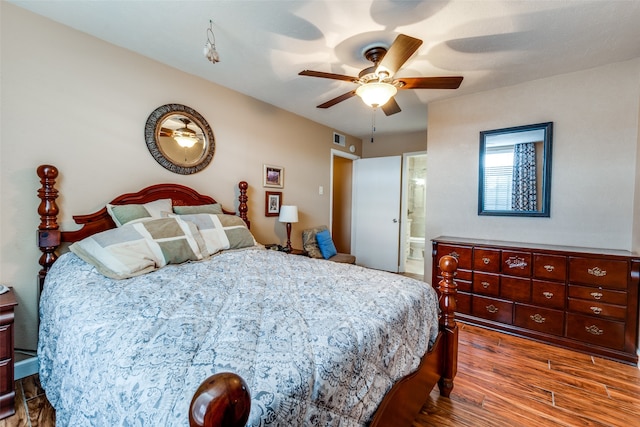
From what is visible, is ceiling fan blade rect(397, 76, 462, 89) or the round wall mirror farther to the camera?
the round wall mirror

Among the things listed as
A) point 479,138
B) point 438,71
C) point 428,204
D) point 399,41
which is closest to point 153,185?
point 399,41

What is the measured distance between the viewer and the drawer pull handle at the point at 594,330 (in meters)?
2.24

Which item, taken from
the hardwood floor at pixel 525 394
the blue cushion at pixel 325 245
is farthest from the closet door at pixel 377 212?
the hardwood floor at pixel 525 394

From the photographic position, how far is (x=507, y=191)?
2.88 metres

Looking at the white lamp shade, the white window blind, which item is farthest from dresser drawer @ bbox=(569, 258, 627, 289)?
the white lamp shade

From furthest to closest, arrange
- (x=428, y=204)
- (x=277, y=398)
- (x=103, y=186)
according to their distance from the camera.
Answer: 1. (x=428, y=204)
2. (x=103, y=186)
3. (x=277, y=398)

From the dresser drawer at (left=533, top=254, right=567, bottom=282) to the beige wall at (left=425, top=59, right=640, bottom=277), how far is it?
0.41 m

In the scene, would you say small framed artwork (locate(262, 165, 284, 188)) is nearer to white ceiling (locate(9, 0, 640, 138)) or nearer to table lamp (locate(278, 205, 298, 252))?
table lamp (locate(278, 205, 298, 252))

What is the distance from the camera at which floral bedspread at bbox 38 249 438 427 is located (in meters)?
0.72

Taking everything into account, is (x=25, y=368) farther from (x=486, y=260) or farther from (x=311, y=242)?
(x=486, y=260)

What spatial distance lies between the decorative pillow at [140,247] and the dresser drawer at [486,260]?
2.56 meters

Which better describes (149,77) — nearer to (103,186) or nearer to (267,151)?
(103,186)

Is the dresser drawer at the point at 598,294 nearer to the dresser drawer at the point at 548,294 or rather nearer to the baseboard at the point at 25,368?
the dresser drawer at the point at 548,294

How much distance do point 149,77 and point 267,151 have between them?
1414 mm
